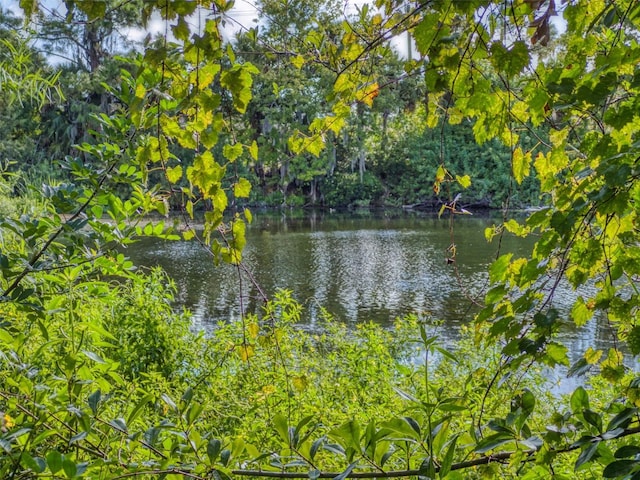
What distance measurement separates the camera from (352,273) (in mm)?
11594

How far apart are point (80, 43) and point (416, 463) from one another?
92.2ft

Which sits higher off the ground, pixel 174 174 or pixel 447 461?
pixel 174 174

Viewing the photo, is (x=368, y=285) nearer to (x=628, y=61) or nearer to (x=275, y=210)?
(x=628, y=61)

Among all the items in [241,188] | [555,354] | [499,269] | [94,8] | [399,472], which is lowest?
[399,472]

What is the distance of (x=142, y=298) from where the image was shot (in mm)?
3596

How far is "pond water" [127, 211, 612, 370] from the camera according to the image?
825 cm

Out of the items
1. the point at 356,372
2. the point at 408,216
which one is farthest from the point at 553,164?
the point at 408,216

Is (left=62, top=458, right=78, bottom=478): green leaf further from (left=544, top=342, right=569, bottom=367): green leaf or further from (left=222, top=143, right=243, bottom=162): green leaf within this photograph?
(left=544, top=342, right=569, bottom=367): green leaf

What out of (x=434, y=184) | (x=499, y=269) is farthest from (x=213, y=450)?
(x=434, y=184)

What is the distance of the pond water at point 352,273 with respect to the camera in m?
8.25

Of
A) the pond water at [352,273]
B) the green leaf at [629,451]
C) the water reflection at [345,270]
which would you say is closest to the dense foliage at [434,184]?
the green leaf at [629,451]

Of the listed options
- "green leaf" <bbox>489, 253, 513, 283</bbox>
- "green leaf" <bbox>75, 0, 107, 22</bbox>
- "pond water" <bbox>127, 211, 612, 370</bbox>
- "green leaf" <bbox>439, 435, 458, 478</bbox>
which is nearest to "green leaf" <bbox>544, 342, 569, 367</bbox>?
"green leaf" <bbox>489, 253, 513, 283</bbox>

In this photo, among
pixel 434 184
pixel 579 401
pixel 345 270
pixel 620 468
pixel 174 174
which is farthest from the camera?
pixel 345 270

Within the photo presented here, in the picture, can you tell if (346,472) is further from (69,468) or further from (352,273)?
(352,273)
